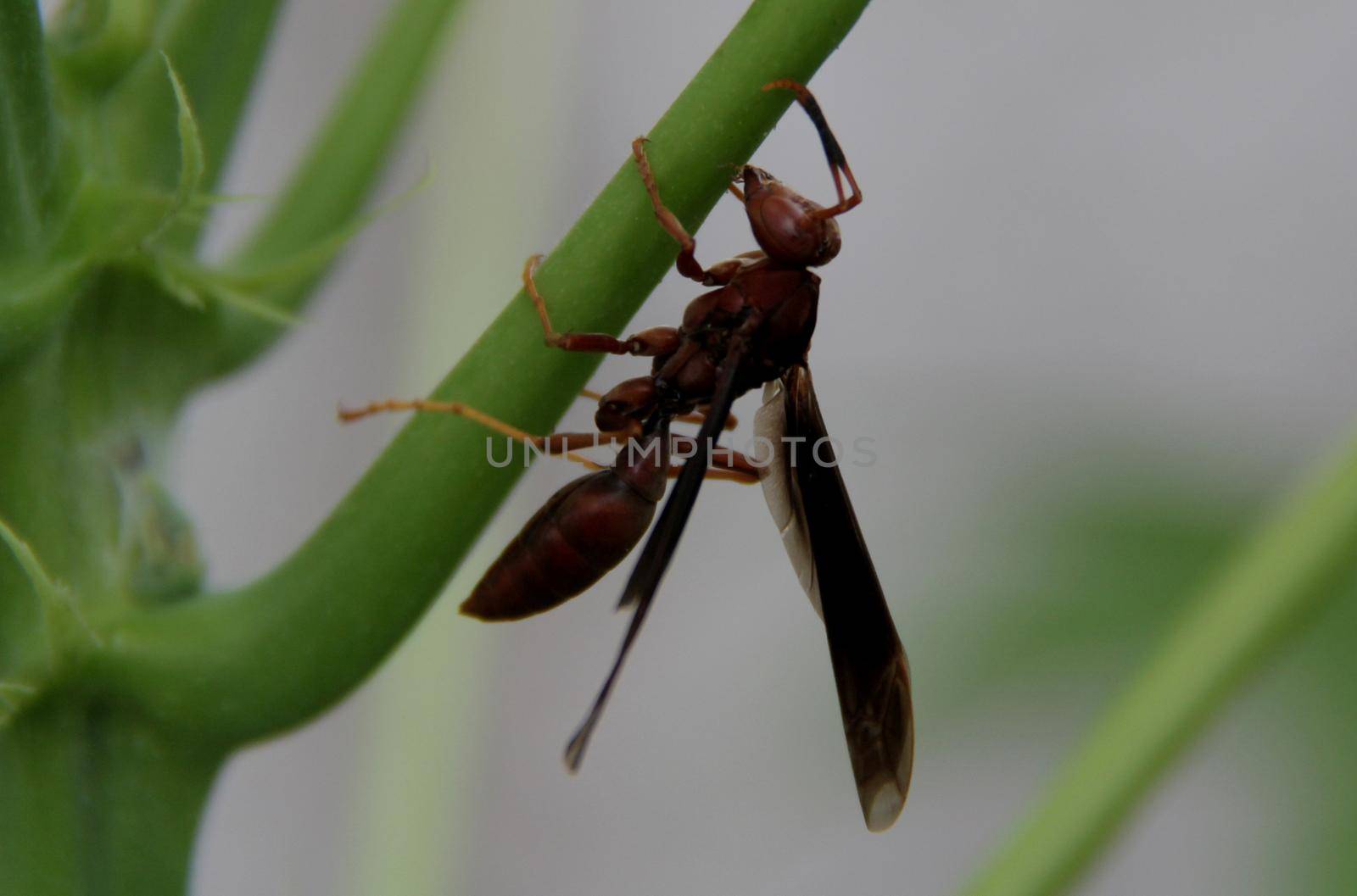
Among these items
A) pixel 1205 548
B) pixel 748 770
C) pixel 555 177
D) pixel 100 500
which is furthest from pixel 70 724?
pixel 748 770

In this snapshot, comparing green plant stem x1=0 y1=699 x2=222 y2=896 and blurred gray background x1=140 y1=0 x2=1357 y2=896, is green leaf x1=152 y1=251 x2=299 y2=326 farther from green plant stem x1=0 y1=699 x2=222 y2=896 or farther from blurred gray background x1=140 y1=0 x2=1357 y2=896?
blurred gray background x1=140 y1=0 x2=1357 y2=896

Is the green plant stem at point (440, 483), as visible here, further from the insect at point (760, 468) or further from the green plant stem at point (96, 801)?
the insect at point (760, 468)

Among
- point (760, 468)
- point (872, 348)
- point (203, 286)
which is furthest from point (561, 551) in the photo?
point (872, 348)

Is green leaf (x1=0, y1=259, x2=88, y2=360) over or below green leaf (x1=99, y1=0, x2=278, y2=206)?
below

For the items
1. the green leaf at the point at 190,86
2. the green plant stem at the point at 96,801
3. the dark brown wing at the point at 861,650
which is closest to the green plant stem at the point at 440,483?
the green plant stem at the point at 96,801

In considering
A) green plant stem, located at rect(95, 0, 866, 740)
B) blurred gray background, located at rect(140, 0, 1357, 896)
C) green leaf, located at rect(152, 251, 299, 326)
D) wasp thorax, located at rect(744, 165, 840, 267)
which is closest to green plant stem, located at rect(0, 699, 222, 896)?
green plant stem, located at rect(95, 0, 866, 740)
